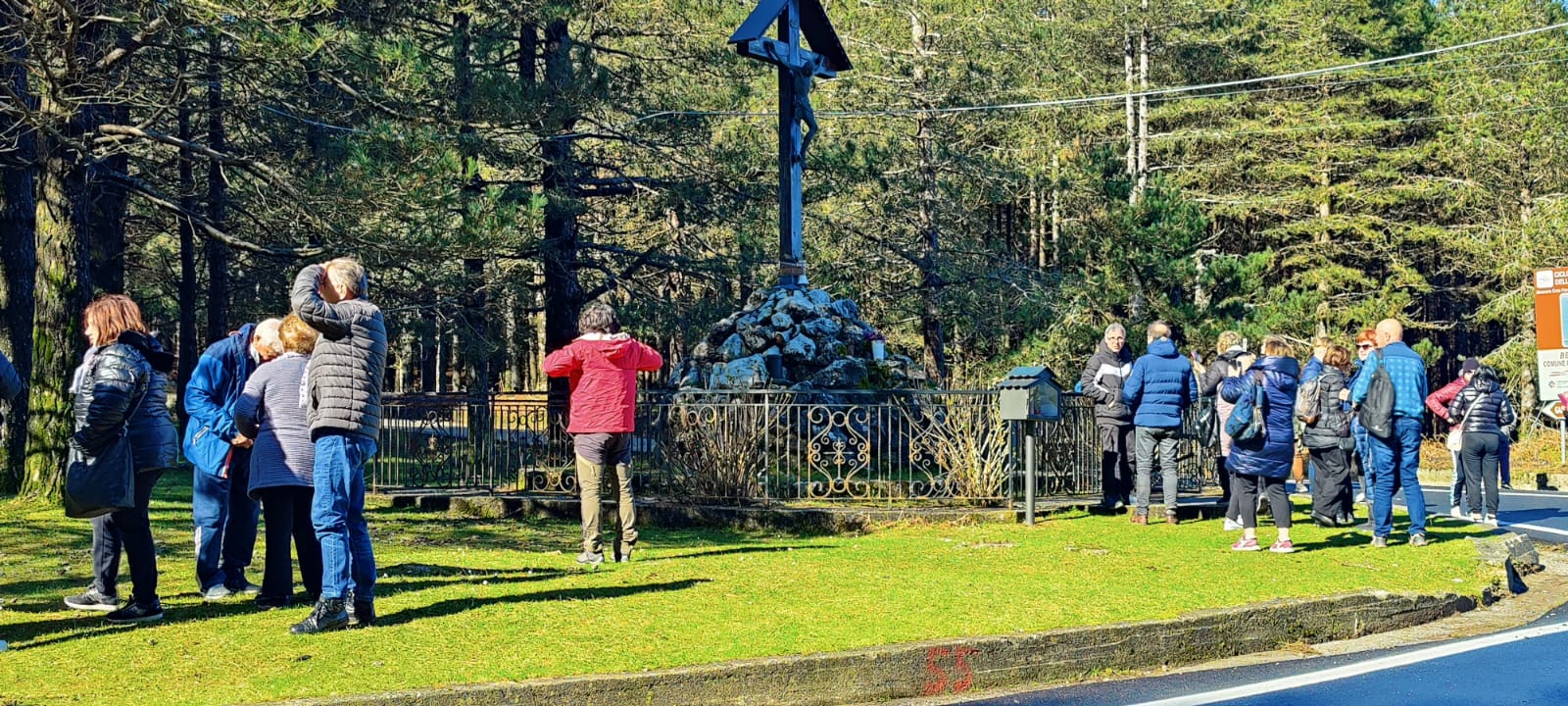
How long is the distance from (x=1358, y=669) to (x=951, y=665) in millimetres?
2272

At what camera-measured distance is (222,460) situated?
26.6ft

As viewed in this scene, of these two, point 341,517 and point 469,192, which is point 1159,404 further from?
point 469,192

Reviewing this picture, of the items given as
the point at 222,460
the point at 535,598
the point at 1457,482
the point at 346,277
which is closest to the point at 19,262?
the point at 222,460

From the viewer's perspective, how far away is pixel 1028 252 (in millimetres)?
40781

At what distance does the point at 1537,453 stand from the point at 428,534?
2764 cm

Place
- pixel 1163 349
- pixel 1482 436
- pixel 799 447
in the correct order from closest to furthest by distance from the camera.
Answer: pixel 1163 349
pixel 799 447
pixel 1482 436

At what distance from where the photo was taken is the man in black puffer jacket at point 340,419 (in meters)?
7.05

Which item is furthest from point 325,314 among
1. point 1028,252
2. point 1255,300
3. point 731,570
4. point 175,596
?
point 1028,252

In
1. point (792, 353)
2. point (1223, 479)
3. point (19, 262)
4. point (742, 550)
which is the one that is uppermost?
point (19, 262)

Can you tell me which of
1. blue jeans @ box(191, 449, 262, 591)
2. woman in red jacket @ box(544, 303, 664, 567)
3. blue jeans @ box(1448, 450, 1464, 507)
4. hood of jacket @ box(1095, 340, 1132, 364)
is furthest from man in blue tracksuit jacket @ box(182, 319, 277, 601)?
blue jeans @ box(1448, 450, 1464, 507)

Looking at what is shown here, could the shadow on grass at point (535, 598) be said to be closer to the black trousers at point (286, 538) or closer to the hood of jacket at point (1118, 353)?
the black trousers at point (286, 538)

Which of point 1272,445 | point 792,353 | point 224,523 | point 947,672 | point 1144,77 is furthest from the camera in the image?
point 1144,77

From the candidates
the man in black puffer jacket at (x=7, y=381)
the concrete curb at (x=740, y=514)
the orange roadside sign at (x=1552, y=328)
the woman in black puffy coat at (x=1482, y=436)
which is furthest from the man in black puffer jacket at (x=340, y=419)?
the orange roadside sign at (x=1552, y=328)

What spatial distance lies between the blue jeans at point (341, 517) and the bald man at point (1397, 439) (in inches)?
319
